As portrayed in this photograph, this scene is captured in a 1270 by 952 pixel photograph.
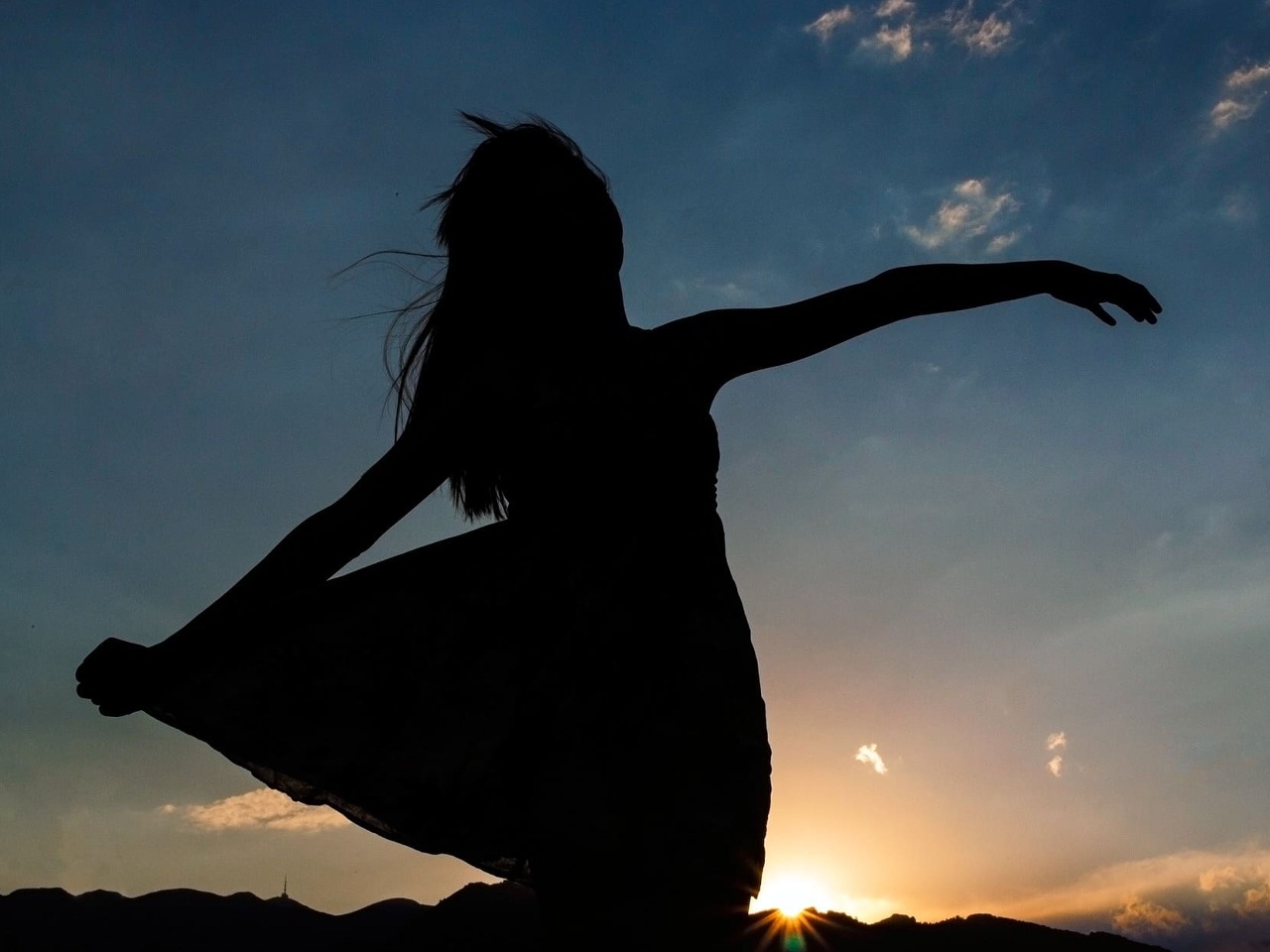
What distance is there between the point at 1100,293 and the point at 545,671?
6.17 feet

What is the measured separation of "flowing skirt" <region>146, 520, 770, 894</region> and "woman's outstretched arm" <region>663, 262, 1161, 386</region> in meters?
0.59

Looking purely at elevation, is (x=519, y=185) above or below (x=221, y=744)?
above

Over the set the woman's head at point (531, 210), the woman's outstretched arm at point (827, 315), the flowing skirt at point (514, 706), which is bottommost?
the flowing skirt at point (514, 706)

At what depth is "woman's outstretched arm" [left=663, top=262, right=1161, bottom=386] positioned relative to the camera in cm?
294

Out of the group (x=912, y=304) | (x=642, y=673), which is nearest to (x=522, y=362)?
(x=642, y=673)

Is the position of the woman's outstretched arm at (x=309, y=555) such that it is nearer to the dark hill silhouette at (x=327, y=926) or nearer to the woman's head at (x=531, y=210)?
the woman's head at (x=531, y=210)

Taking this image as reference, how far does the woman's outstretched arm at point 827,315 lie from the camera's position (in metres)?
2.94

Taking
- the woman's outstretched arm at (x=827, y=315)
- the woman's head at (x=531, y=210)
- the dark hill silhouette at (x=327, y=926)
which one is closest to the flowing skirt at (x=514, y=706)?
the woman's outstretched arm at (x=827, y=315)

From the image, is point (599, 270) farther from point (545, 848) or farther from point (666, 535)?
point (545, 848)

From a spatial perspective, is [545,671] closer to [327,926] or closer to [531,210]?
[531,210]

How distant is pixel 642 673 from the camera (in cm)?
258

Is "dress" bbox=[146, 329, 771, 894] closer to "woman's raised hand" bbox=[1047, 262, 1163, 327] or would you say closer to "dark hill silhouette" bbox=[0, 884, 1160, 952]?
"woman's raised hand" bbox=[1047, 262, 1163, 327]

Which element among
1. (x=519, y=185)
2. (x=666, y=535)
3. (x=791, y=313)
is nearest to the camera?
(x=666, y=535)

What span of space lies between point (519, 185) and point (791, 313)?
866mm
